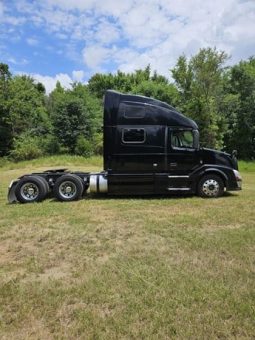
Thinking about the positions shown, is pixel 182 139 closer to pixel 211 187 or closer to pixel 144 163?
pixel 144 163

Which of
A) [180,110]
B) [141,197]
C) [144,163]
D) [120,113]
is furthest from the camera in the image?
[180,110]

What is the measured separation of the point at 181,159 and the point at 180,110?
84.8ft

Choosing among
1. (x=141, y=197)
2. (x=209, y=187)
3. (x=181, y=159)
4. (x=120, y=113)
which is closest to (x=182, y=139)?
(x=181, y=159)

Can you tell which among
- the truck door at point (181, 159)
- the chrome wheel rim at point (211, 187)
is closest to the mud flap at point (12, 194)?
the truck door at point (181, 159)

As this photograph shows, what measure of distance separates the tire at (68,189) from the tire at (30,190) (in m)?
0.39

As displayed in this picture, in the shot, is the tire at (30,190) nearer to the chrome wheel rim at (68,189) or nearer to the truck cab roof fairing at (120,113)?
the chrome wheel rim at (68,189)

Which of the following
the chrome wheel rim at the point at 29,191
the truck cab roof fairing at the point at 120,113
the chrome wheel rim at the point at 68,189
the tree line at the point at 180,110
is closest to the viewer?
the truck cab roof fairing at the point at 120,113

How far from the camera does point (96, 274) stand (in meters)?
5.46

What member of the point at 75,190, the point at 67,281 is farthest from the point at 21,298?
the point at 75,190

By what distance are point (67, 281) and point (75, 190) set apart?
640 centimetres

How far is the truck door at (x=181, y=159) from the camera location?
1160cm

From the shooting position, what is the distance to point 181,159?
11.6m

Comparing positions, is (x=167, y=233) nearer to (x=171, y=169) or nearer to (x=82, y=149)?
(x=171, y=169)

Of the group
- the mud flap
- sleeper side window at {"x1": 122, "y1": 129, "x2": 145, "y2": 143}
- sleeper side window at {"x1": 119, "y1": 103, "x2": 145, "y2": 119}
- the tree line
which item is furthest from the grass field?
the tree line
